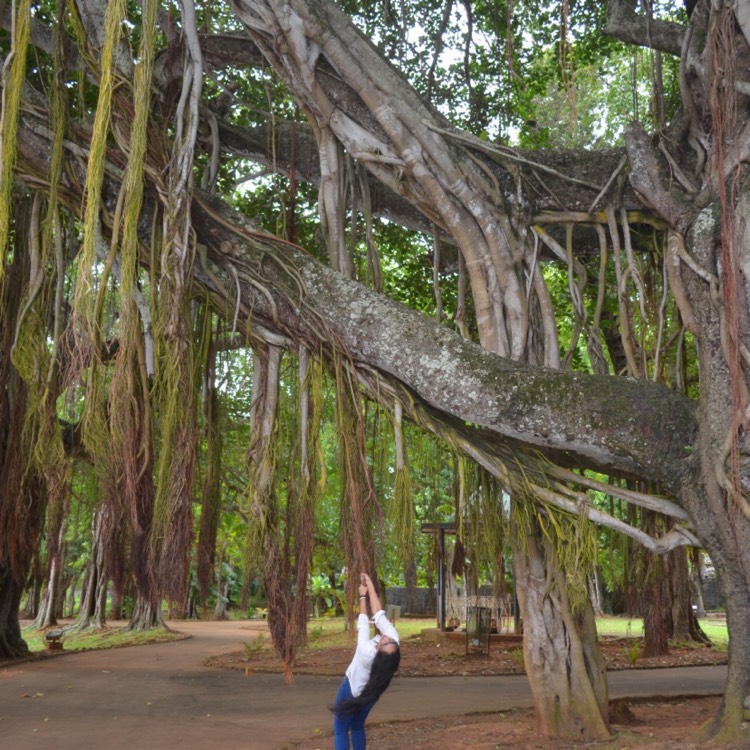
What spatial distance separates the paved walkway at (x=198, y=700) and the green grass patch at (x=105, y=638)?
8.89ft

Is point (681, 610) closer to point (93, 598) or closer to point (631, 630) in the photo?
point (631, 630)

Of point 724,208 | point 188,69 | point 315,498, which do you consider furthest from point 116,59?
point 724,208

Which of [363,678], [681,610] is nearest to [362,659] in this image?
[363,678]

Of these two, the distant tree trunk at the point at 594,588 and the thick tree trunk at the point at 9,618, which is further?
the thick tree trunk at the point at 9,618

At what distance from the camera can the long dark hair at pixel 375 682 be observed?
156 inches

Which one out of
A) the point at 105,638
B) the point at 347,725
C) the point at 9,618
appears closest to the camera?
the point at 347,725

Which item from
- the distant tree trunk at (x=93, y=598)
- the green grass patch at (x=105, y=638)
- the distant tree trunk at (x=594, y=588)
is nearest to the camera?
the distant tree trunk at (x=594, y=588)

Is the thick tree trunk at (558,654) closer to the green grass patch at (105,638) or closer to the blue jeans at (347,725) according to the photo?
the blue jeans at (347,725)

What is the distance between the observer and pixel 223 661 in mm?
9891

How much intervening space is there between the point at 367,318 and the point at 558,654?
204 cm

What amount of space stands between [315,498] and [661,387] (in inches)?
71.3

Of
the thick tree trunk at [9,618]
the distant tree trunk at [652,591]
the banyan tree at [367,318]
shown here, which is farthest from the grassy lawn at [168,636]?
the banyan tree at [367,318]

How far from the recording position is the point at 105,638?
45.0 ft

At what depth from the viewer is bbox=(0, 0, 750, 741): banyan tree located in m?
4.04
